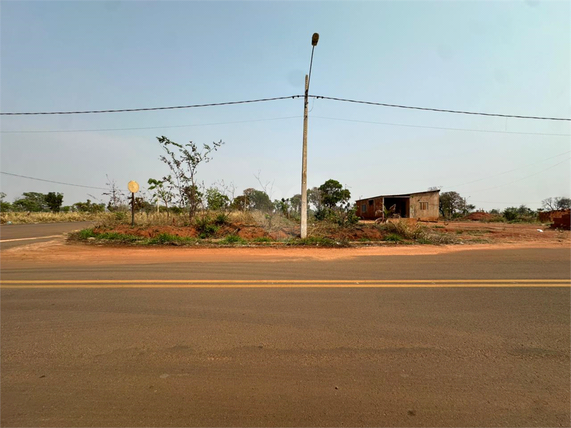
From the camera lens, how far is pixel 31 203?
49.2 meters

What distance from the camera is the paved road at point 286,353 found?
1.99 meters

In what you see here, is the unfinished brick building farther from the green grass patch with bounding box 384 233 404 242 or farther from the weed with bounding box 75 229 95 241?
the weed with bounding box 75 229 95 241

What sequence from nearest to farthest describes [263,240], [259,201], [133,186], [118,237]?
1. [263,240]
2. [118,237]
3. [133,186]
4. [259,201]

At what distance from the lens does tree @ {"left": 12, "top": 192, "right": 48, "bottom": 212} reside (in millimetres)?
47237

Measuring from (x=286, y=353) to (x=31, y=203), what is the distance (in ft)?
216

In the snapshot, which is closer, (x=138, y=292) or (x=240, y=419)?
(x=240, y=419)

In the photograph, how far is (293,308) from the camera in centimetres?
391

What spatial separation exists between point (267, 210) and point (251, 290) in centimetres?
1383

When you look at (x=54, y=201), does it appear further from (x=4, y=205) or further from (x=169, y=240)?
(x=169, y=240)

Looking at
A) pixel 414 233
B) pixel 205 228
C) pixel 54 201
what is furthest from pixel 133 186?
pixel 54 201

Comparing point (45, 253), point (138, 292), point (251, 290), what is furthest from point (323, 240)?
point (45, 253)

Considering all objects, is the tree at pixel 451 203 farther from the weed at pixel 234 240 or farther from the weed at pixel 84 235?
the weed at pixel 84 235

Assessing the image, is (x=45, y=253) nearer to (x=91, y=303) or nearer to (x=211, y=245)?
(x=211, y=245)

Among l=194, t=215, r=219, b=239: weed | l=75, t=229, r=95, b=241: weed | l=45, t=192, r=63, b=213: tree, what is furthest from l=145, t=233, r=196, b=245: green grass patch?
l=45, t=192, r=63, b=213: tree
